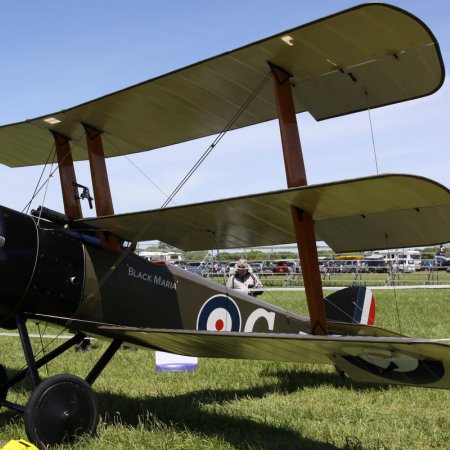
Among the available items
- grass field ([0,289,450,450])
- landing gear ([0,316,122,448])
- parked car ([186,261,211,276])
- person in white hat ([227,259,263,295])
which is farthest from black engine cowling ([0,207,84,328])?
person in white hat ([227,259,263,295])

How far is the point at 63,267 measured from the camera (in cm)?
509

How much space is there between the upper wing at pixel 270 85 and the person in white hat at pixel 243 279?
512 centimetres

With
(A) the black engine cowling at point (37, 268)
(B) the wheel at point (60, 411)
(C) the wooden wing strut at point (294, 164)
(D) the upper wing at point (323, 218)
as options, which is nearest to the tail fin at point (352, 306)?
(D) the upper wing at point (323, 218)

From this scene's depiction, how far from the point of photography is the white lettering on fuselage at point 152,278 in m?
5.58

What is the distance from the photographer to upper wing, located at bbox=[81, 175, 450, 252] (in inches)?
168

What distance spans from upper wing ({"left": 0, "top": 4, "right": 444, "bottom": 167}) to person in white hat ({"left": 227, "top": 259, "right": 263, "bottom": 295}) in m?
5.12

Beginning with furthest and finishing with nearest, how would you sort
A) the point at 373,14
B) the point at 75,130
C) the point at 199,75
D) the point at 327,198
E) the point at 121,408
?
the point at 75,130, the point at 121,408, the point at 199,75, the point at 327,198, the point at 373,14

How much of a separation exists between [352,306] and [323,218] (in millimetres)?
2478

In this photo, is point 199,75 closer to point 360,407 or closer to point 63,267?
point 63,267

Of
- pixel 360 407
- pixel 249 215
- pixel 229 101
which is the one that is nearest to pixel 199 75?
pixel 229 101

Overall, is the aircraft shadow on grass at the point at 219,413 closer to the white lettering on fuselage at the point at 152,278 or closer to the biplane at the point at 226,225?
the biplane at the point at 226,225

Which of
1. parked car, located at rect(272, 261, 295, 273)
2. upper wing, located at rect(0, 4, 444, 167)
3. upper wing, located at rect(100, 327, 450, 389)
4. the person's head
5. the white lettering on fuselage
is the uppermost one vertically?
upper wing, located at rect(0, 4, 444, 167)

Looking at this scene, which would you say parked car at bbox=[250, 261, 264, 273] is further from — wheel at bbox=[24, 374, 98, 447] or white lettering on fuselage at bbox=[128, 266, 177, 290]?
wheel at bbox=[24, 374, 98, 447]

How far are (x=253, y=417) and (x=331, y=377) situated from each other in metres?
2.06
